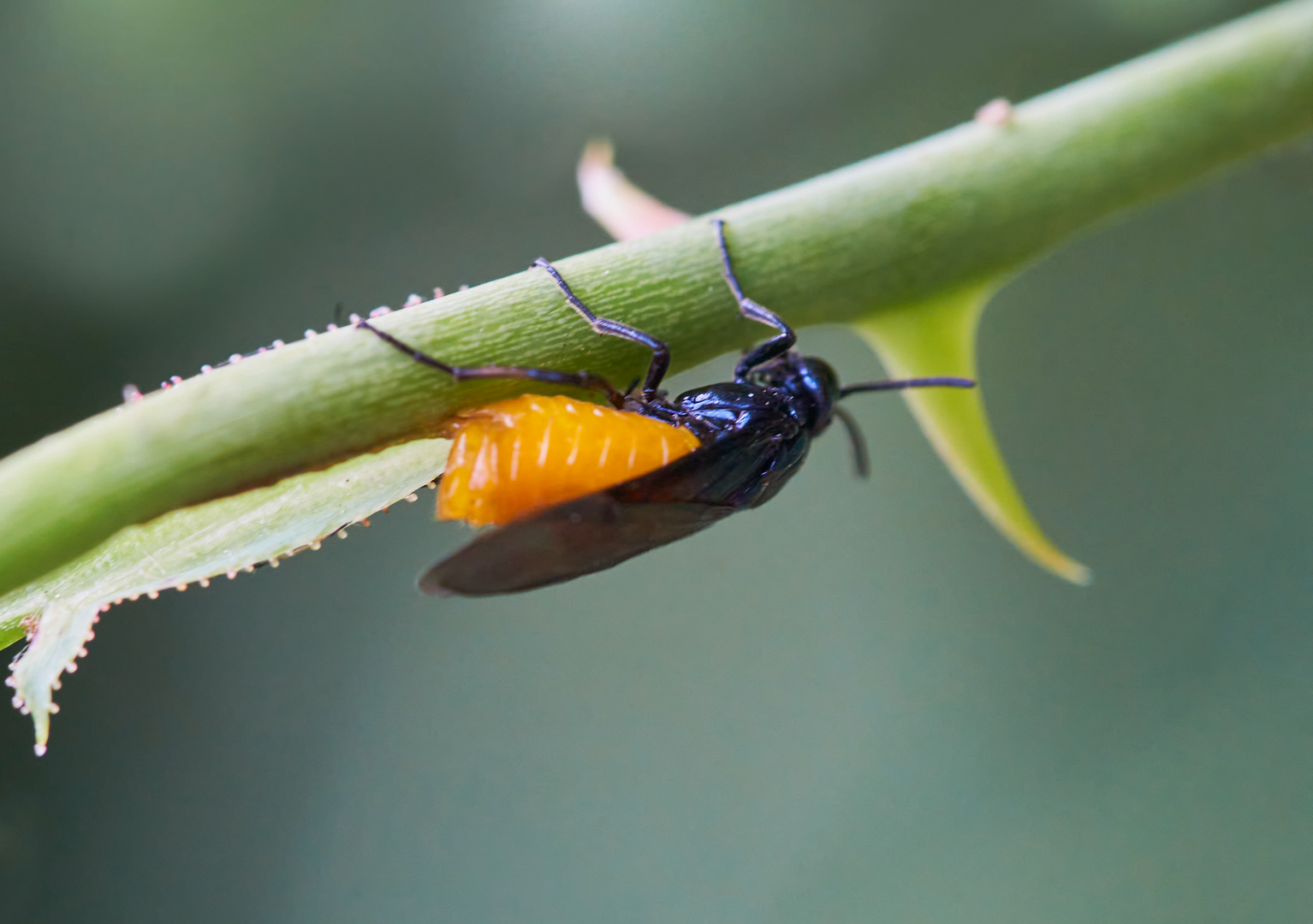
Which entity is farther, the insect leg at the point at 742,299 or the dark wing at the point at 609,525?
the dark wing at the point at 609,525

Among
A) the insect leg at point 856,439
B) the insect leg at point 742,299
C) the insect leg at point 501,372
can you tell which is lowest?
the insect leg at point 501,372

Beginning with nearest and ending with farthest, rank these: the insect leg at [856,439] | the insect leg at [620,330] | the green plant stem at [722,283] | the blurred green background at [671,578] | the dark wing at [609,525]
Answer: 1. the green plant stem at [722,283]
2. the insect leg at [620,330]
3. the dark wing at [609,525]
4. the insect leg at [856,439]
5. the blurred green background at [671,578]

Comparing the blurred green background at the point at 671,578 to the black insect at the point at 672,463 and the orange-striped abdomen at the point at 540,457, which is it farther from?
the orange-striped abdomen at the point at 540,457

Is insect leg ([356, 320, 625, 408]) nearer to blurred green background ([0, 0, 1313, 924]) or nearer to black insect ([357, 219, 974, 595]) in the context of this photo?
black insect ([357, 219, 974, 595])

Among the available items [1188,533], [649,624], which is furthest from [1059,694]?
[649,624]

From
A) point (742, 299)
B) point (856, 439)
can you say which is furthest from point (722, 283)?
point (856, 439)

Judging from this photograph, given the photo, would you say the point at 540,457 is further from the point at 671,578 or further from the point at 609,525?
the point at 671,578

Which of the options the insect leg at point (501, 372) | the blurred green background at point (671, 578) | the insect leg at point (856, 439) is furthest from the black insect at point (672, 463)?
the blurred green background at point (671, 578)
